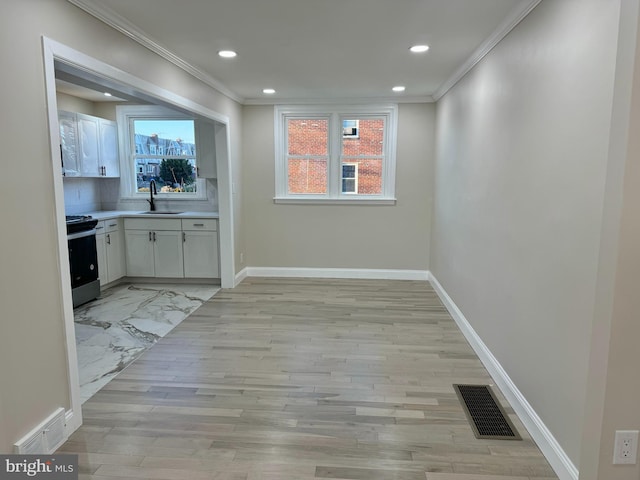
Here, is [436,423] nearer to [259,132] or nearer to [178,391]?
[178,391]

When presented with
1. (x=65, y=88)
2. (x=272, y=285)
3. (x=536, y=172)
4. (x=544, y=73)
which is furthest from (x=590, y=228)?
(x=65, y=88)

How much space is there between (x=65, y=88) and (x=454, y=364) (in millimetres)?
5426

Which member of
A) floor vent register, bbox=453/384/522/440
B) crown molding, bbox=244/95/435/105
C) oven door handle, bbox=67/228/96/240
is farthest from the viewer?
crown molding, bbox=244/95/435/105

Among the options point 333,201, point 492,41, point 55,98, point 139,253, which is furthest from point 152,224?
point 492,41

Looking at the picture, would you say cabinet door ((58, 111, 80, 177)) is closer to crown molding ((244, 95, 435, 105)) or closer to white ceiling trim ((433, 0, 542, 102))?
crown molding ((244, 95, 435, 105))

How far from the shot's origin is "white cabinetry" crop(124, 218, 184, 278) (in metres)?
5.35

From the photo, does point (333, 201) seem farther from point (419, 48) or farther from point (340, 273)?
point (419, 48)

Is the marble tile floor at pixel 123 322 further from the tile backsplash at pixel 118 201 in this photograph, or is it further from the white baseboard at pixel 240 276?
the tile backsplash at pixel 118 201

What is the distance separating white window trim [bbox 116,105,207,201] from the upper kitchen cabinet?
9cm

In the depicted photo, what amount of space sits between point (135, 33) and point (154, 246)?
10.1ft

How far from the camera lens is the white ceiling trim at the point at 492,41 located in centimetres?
247

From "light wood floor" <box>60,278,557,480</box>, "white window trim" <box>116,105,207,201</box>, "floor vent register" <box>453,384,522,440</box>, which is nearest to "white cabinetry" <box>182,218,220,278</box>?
"white window trim" <box>116,105,207,201</box>

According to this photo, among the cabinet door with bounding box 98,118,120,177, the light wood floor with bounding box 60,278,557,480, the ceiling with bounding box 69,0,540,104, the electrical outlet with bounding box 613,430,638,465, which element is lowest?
the light wood floor with bounding box 60,278,557,480

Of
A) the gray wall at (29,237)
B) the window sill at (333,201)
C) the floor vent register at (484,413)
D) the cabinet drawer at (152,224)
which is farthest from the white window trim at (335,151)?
the gray wall at (29,237)
